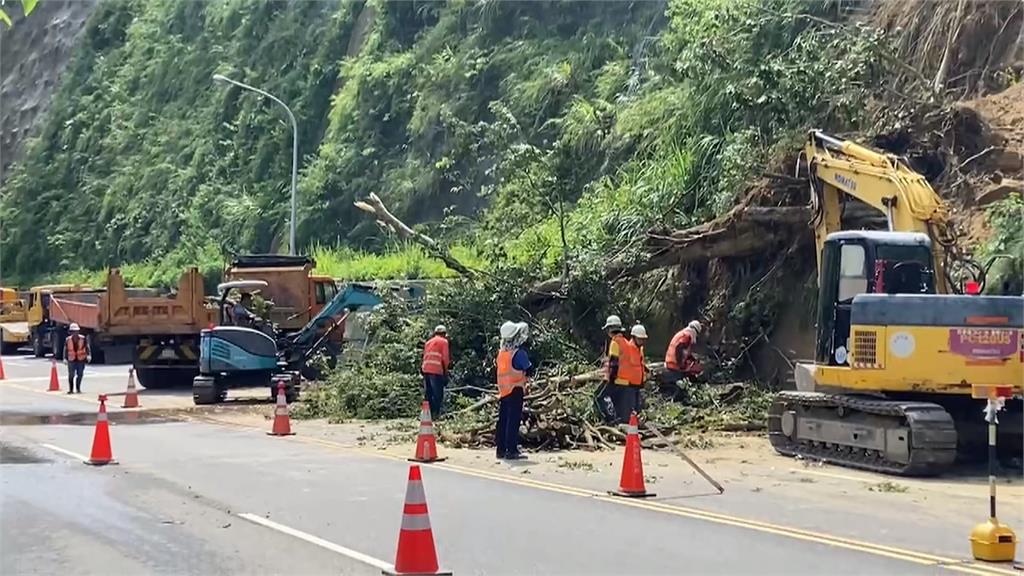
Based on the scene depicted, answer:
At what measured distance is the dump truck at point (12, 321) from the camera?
43.9 metres

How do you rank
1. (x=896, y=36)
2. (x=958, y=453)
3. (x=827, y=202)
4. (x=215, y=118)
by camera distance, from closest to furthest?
(x=958, y=453) → (x=827, y=202) → (x=896, y=36) → (x=215, y=118)

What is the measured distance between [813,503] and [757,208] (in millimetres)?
10106

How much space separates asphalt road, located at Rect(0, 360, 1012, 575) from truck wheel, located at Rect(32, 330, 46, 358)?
87.2 ft

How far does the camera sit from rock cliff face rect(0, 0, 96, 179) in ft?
230

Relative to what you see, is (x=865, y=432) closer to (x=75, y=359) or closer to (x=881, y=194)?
(x=881, y=194)

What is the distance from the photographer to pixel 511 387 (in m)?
15.2

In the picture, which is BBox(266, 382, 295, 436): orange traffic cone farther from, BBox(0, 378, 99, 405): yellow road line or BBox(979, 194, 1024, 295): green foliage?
BBox(979, 194, 1024, 295): green foliage

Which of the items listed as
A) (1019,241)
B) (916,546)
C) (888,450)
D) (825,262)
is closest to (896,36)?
(1019,241)

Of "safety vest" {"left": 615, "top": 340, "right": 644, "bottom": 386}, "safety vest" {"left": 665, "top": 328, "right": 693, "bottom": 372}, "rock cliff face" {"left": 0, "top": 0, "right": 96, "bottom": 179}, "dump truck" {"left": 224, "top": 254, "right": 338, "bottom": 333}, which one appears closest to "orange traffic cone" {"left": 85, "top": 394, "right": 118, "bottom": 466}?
"safety vest" {"left": 615, "top": 340, "right": 644, "bottom": 386}

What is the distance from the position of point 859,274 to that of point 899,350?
1349 mm

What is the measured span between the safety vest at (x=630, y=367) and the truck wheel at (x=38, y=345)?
1137 inches

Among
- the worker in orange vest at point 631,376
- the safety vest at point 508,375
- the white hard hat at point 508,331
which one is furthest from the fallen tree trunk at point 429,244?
the safety vest at point 508,375

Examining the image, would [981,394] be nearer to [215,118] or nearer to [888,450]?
[888,450]

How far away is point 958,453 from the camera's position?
15055mm
